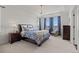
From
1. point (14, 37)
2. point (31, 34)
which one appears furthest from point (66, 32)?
point (14, 37)

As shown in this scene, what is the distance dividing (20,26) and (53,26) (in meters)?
1.42

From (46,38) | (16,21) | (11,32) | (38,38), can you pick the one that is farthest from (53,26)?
(11,32)

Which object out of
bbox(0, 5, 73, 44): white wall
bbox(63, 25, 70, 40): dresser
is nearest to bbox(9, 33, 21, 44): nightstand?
bbox(0, 5, 73, 44): white wall

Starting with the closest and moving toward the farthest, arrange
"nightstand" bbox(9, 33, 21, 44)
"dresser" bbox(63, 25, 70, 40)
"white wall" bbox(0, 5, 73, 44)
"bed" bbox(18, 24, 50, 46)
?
"white wall" bbox(0, 5, 73, 44)
"bed" bbox(18, 24, 50, 46)
"nightstand" bbox(9, 33, 21, 44)
"dresser" bbox(63, 25, 70, 40)

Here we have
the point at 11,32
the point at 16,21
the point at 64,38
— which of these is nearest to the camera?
the point at 16,21

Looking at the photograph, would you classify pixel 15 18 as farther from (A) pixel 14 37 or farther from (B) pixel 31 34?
(B) pixel 31 34

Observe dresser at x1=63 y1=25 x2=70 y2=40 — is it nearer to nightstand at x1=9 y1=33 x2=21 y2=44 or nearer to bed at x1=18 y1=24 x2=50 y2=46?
bed at x1=18 y1=24 x2=50 y2=46

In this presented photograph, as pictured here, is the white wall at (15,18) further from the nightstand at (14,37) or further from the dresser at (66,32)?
the dresser at (66,32)

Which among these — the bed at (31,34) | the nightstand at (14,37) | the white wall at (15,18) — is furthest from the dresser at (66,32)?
the nightstand at (14,37)
